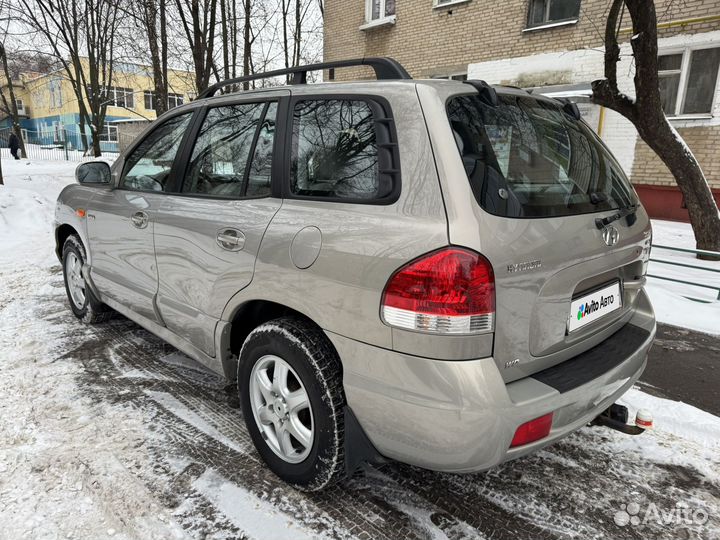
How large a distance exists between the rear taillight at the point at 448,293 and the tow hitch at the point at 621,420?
111 centimetres

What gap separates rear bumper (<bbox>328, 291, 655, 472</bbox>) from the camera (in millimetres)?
1702

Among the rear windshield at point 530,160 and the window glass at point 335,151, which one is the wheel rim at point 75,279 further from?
the rear windshield at point 530,160

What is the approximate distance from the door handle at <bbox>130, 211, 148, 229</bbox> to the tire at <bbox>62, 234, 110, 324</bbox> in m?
1.14

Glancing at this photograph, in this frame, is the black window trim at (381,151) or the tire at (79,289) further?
the tire at (79,289)

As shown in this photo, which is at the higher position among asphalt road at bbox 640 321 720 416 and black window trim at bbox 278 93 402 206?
black window trim at bbox 278 93 402 206

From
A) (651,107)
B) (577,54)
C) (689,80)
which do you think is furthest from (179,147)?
(689,80)

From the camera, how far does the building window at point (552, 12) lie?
1073 centimetres

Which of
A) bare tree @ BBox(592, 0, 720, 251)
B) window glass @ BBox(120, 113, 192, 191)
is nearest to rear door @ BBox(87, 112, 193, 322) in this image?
window glass @ BBox(120, 113, 192, 191)

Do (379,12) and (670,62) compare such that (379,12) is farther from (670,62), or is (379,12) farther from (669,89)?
(669,89)

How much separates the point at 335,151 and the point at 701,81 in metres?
10.4

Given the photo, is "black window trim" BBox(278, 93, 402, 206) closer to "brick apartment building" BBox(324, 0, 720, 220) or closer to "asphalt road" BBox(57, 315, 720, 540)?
"asphalt road" BBox(57, 315, 720, 540)

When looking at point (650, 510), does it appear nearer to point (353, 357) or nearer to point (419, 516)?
point (419, 516)

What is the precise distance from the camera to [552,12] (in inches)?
435

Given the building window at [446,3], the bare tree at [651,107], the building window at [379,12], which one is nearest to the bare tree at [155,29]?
the building window at [379,12]
